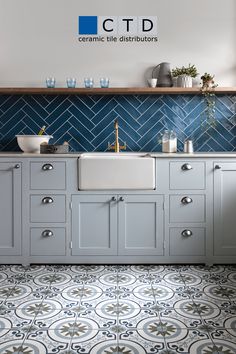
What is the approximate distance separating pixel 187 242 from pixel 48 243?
1.11 meters

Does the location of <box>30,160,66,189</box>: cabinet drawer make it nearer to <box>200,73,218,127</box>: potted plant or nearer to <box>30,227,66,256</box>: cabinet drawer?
<box>30,227,66,256</box>: cabinet drawer

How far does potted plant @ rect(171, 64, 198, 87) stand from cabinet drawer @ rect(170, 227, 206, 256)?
1293 millimetres

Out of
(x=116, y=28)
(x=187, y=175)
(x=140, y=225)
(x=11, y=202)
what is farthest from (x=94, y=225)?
(x=116, y=28)

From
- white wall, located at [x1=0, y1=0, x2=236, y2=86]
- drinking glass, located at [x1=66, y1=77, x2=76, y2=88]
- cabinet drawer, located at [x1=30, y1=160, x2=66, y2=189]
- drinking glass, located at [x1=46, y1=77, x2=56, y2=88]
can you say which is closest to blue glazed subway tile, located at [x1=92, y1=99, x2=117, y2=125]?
white wall, located at [x1=0, y1=0, x2=236, y2=86]

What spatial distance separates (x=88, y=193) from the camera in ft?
10.4

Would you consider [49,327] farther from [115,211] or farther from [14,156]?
[14,156]

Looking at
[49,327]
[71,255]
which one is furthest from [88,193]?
[49,327]

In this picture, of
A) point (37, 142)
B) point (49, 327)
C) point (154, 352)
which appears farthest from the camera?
point (37, 142)

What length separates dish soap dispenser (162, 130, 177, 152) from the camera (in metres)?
3.49

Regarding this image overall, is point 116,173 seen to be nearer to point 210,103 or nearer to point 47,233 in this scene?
point 47,233

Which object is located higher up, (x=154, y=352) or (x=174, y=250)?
(x=174, y=250)

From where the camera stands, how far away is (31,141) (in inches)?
134

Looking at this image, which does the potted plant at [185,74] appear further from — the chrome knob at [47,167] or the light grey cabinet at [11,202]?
the light grey cabinet at [11,202]

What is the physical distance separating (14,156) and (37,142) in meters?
0.33
